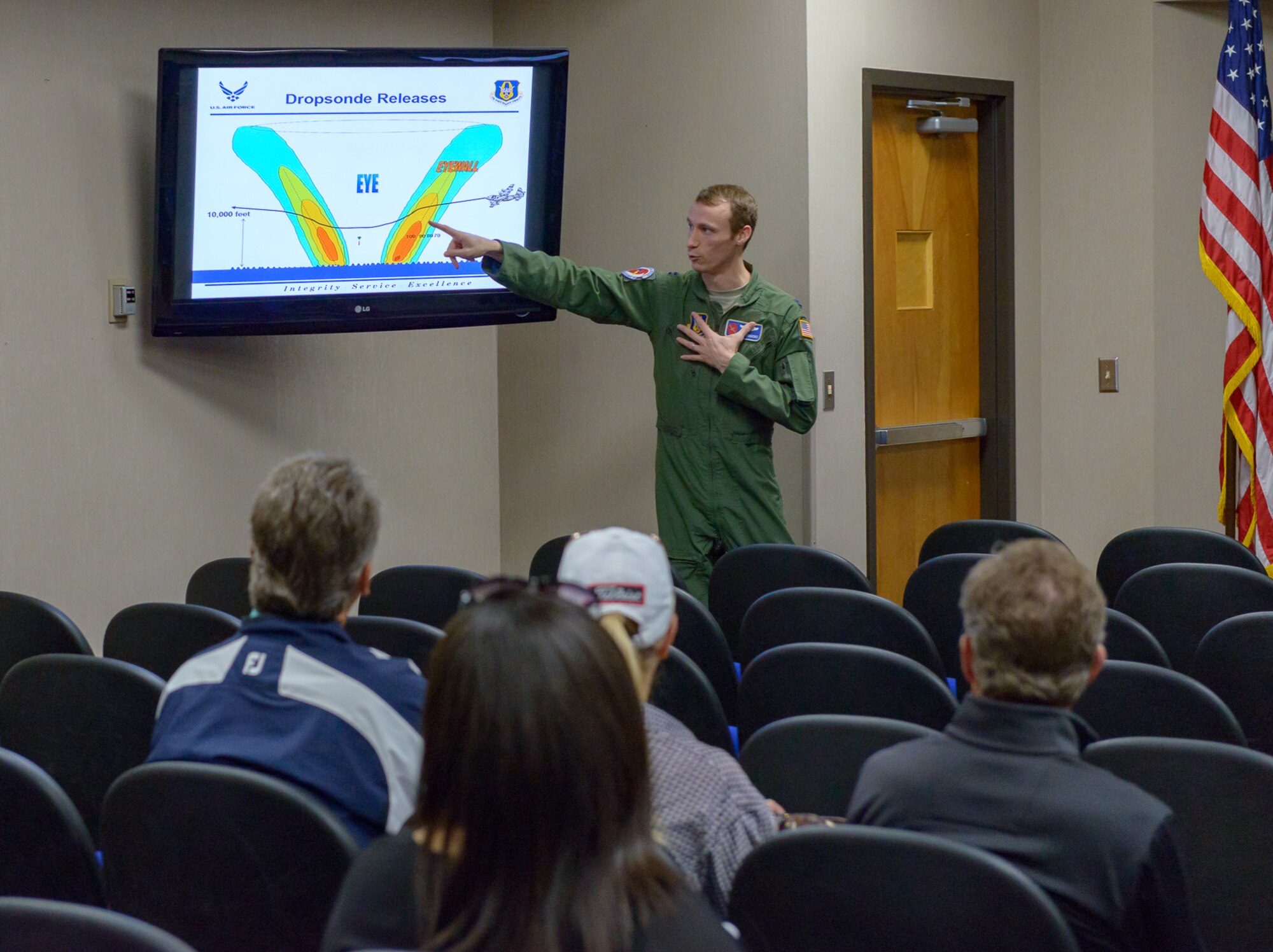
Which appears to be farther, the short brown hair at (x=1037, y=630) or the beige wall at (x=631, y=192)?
the beige wall at (x=631, y=192)

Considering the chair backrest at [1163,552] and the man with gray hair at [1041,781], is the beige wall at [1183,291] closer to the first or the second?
the chair backrest at [1163,552]

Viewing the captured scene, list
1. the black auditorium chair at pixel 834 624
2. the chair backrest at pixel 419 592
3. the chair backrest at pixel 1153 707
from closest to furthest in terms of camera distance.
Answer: the chair backrest at pixel 1153 707 < the black auditorium chair at pixel 834 624 < the chair backrest at pixel 419 592

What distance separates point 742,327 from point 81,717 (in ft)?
8.36

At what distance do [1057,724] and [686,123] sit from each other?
12.7 feet

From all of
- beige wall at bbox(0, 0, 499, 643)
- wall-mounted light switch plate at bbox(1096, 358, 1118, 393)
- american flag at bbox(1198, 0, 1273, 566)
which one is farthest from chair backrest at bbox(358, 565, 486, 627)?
wall-mounted light switch plate at bbox(1096, 358, 1118, 393)

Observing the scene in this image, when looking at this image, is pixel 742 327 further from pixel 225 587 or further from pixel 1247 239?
pixel 1247 239

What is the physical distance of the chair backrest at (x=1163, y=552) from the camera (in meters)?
3.57

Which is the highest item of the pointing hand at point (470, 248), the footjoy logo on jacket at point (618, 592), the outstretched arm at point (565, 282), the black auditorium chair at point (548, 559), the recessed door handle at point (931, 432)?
the pointing hand at point (470, 248)

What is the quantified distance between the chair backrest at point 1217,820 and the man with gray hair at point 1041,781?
270 millimetres

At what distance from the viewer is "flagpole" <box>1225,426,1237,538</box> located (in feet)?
16.7

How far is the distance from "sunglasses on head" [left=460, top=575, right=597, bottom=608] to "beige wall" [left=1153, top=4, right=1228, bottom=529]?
4487 millimetres

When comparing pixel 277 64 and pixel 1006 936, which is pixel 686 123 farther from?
pixel 1006 936

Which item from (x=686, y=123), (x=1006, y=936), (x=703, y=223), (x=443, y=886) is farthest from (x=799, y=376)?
(x=443, y=886)

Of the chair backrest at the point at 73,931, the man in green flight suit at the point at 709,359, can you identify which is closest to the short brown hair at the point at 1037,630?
the chair backrest at the point at 73,931
